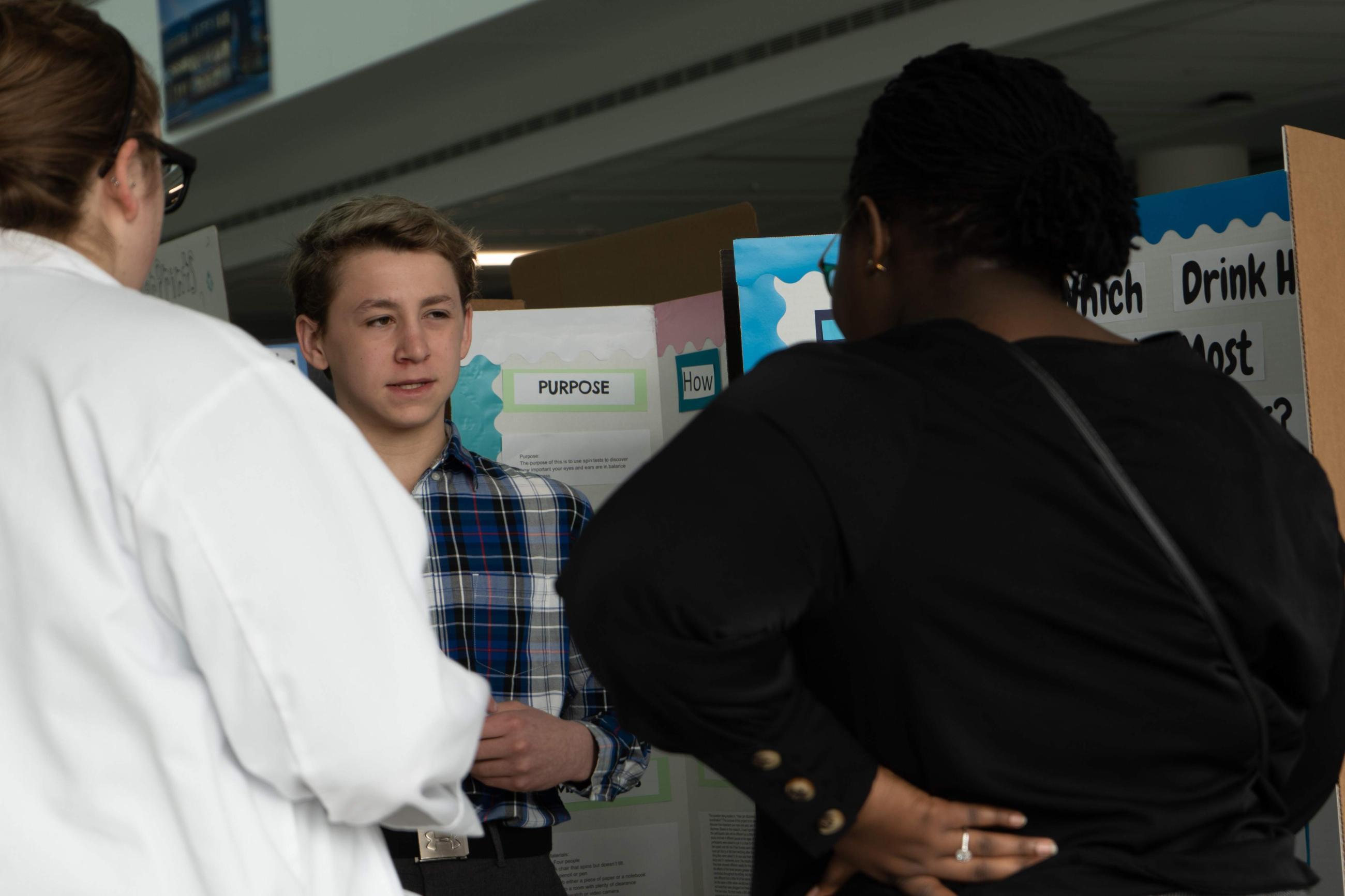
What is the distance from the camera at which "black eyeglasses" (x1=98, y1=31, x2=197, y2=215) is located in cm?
96

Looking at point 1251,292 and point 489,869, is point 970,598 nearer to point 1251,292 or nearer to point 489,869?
point 489,869

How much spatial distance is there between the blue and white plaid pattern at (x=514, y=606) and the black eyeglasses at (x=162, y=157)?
764 mm

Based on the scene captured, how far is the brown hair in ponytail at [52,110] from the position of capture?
3.01 feet

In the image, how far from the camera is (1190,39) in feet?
22.1

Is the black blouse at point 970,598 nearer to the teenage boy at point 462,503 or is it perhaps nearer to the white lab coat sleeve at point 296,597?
the white lab coat sleeve at point 296,597

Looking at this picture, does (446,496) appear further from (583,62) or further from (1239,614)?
(583,62)

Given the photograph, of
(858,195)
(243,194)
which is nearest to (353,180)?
(243,194)

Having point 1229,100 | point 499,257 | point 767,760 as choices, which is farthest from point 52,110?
point 499,257

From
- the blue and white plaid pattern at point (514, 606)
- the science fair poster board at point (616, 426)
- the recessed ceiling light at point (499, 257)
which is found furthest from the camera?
the recessed ceiling light at point (499, 257)

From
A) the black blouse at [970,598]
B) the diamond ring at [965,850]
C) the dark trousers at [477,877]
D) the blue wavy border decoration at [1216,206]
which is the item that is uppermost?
the blue wavy border decoration at [1216,206]

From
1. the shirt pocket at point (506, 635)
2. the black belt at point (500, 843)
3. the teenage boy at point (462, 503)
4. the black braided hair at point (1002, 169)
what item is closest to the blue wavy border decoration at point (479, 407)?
the teenage boy at point (462, 503)

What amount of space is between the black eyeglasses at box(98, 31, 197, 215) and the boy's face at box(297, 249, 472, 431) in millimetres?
720

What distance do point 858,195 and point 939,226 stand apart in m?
0.08

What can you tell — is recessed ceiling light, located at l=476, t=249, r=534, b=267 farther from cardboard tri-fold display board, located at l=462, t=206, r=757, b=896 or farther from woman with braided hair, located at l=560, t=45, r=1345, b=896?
woman with braided hair, located at l=560, t=45, r=1345, b=896
